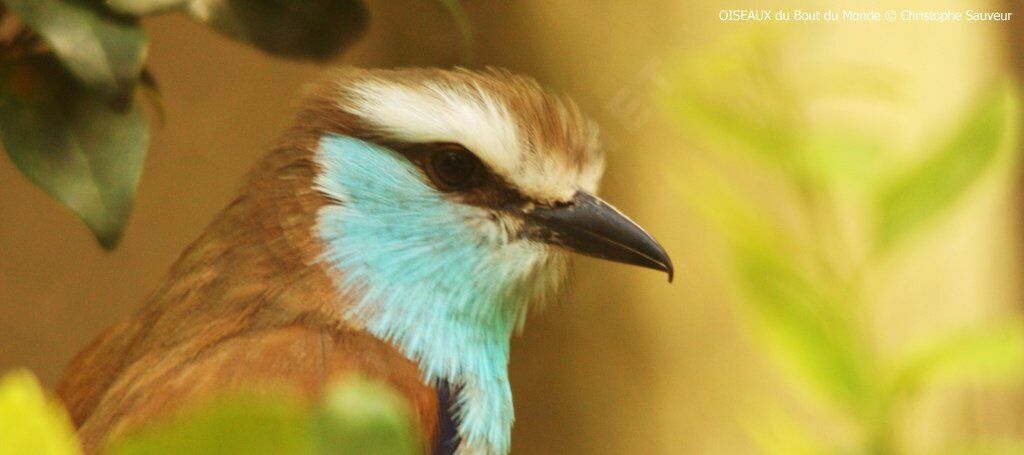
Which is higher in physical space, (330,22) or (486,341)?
(330,22)

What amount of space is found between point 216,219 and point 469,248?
303 millimetres

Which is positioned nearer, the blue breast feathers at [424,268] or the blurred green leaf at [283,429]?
the blurred green leaf at [283,429]

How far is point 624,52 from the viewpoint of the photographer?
4.66ft

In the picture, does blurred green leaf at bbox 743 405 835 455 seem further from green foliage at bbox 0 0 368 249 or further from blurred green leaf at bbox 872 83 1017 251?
green foliage at bbox 0 0 368 249

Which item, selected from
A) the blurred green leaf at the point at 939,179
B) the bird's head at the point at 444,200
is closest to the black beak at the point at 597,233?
the bird's head at the point at 444,200

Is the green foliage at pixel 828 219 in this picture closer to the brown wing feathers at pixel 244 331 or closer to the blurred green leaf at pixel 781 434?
the blurred green leaf at pixel 781 434

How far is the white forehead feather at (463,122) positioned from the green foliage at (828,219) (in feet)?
0.76

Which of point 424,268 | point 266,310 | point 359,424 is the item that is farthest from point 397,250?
point 359,424

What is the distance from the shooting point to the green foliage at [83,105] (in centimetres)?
84

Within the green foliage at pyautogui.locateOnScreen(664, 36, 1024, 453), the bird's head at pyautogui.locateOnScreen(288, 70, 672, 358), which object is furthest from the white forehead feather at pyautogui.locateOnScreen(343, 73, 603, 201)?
the green foliage at pyautogui.locateOnScreen(664, 36, 1024, 453)

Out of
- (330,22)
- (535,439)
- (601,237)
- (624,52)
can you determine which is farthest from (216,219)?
(535,439)

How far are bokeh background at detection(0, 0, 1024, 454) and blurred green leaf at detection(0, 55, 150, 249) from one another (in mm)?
197

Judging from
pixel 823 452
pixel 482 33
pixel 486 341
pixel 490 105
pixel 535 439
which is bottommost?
pixel 535 439

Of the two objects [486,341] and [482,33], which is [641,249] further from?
[482,33]
